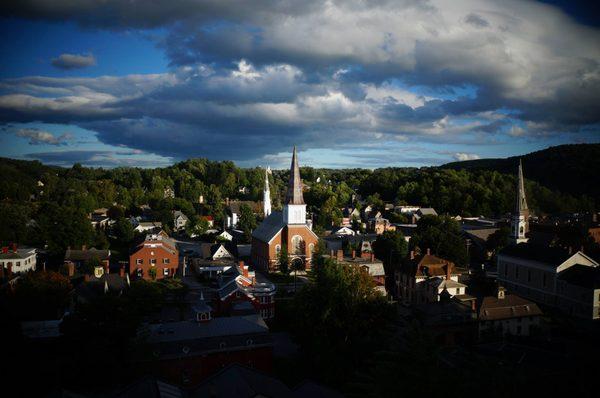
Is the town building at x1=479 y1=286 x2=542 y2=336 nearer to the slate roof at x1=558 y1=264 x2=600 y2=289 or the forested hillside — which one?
the slate roof at x1=558 y1=264 x2=600 y2=289

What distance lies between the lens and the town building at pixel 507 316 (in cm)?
3116

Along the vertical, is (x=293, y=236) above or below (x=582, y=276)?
above

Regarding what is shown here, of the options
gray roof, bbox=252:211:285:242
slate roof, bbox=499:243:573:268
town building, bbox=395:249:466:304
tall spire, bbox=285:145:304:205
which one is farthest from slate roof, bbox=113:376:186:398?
slate roof, bbox=499:243:573:268

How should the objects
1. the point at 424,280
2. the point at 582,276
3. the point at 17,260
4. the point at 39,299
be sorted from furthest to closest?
the point at 17,260 < the point at 424,280 < the point at 582,276 < the point at 39,299

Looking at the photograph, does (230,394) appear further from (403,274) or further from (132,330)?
(403,274)

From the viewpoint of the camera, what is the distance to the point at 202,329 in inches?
1014

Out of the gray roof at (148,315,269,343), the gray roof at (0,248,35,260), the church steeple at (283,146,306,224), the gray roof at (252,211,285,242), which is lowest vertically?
the gray roof at (148,315,269,343)

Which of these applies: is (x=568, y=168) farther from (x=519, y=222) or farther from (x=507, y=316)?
(x=507, y=316)

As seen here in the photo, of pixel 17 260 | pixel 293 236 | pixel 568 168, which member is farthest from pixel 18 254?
pixel 568 168

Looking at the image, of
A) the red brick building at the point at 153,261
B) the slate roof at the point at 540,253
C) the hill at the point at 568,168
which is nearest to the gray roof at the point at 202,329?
the red brick building at the point at 153,261

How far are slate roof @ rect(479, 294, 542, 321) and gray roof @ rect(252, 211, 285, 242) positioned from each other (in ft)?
80.8

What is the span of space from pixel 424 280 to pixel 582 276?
12746mm

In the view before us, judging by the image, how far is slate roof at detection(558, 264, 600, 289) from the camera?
3675cm

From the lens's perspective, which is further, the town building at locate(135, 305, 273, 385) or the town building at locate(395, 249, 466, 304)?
the town building at locate(395, 249, 466, 304)
